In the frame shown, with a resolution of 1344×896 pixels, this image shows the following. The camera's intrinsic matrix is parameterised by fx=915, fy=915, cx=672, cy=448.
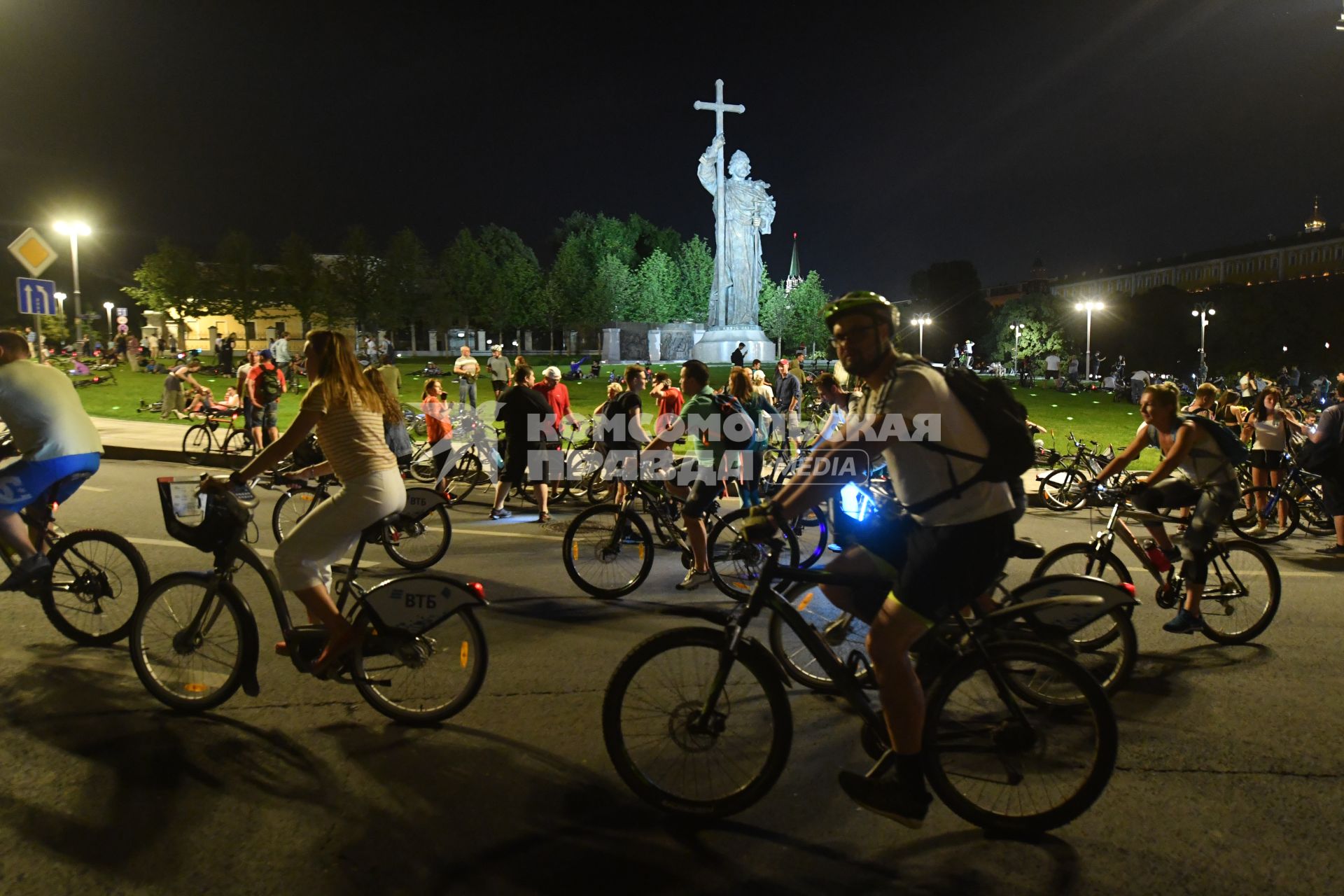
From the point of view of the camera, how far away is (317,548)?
169 inches

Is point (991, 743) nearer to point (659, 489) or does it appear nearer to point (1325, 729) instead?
point (1325, 729)

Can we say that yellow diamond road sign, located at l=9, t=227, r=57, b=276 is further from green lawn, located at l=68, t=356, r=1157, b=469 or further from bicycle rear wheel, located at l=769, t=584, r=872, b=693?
bicycle rear wheel, located at l=769, t=584, r=872, b=693

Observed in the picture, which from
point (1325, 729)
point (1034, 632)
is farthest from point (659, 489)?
point (1325, 729)

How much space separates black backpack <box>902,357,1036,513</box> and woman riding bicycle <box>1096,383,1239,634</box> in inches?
110

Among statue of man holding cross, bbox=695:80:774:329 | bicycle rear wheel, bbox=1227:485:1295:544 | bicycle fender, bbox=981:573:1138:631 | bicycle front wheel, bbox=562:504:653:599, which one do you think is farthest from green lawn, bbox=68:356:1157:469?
bicycle fender, bbox=981:573:1138:631

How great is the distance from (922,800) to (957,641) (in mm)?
644

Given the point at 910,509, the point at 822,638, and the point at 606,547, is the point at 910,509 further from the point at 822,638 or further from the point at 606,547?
the point at 606,547

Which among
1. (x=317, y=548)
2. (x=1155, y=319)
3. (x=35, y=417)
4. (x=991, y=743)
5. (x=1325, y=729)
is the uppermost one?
(x=1155, y=319)

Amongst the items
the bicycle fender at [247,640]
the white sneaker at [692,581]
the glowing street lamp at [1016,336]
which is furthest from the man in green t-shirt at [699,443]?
the glowing street lamp at [1016,336]

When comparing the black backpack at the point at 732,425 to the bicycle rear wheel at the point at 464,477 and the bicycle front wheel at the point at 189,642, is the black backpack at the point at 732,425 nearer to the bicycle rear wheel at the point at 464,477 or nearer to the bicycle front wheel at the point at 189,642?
the bicycle front wheel at the point at 189,642

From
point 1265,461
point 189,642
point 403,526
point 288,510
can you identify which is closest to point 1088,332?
point 1265,461

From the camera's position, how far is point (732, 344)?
4838 centimetres

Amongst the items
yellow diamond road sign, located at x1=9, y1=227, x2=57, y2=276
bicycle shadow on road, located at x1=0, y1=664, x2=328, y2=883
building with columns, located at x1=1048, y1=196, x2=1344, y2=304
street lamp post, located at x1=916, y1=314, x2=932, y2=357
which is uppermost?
building with columns, located at x1=1048, y1=196, x2=1344, y2=304

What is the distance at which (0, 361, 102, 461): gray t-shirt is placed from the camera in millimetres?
5395
